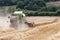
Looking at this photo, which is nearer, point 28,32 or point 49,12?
point 28,32

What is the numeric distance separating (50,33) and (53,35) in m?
0.73

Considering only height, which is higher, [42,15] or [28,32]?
[28,32]

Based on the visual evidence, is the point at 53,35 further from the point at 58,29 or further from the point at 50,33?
the point at 58,29

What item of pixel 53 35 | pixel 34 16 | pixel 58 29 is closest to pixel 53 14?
pixel 34 16

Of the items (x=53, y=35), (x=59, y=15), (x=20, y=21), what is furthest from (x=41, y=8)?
(x=53, y=35)

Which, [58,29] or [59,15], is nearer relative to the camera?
[58,29]

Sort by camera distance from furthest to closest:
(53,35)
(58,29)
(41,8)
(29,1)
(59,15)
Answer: (29,1) → (41,8) → (59,15) → (58,29) → (53,35)

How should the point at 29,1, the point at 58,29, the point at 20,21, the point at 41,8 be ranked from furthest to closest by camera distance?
the point at 29,1 < the point at 41,8 < the point at 20,21 < the point at 58,29

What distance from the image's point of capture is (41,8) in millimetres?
35594

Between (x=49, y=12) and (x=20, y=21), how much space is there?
297 inches

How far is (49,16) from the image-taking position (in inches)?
1267

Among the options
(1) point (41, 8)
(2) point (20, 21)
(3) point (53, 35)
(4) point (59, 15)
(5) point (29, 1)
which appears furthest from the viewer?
(5) point (29, 1)

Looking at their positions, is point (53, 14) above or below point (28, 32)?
below

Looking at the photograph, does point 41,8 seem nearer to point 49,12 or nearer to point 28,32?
point 49,12
